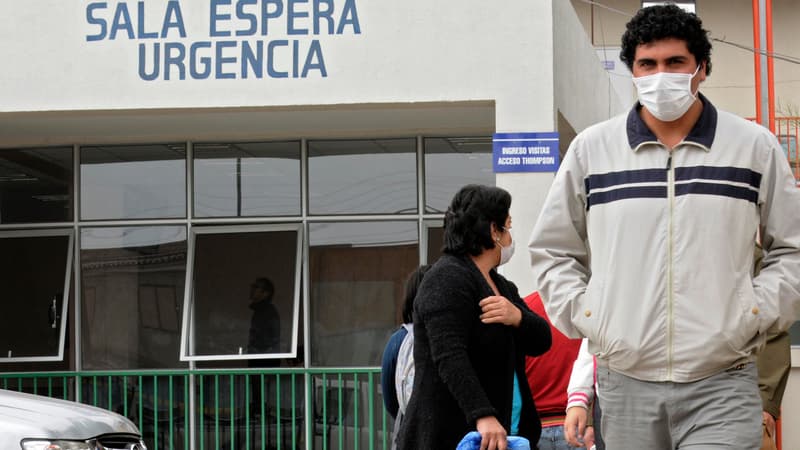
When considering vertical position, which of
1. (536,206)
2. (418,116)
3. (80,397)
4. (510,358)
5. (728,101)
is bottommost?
(80,397)

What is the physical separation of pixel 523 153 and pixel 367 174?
8.01ft

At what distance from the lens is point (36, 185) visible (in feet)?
42.1

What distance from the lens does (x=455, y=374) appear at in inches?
192

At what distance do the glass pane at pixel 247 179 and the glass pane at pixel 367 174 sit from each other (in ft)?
0.80

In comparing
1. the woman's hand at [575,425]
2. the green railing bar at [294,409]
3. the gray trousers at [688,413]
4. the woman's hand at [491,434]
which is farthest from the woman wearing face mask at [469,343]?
the green railing bar at [294,409]

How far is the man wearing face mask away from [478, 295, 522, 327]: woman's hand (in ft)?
2.85

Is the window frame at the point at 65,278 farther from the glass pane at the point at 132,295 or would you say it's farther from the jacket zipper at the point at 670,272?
the jacket zipper at the point at 670,272

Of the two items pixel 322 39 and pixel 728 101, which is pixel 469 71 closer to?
pixel 322 39

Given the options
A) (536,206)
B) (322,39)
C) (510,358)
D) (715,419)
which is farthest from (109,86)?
(715,419)

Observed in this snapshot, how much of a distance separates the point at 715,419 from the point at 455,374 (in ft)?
4.27

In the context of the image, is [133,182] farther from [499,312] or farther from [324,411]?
[499,312]

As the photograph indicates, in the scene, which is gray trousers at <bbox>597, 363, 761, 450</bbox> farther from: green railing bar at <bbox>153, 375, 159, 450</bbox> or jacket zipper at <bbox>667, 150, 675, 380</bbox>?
green railing bar at <bbox>153, 375, 159, 450</bbox>

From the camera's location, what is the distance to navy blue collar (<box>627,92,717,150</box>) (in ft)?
13.1

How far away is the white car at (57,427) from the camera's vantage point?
6898 millimetres
